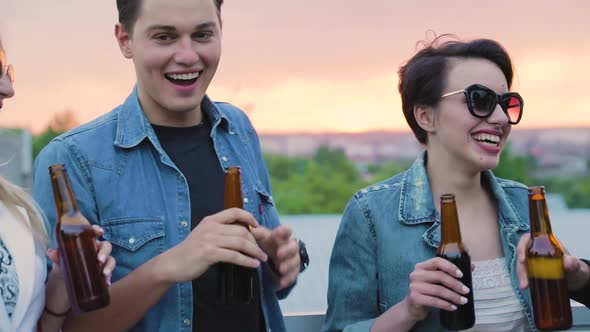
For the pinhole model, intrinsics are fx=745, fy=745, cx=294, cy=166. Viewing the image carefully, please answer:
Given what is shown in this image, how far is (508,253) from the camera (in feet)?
7.63

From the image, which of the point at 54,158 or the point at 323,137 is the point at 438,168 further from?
the point at 323,137

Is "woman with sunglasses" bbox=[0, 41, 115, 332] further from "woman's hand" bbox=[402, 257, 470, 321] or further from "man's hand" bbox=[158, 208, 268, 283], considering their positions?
"woman's hand" bbox=[402, 257, 470, 321]

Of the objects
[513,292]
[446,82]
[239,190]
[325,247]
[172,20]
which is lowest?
[325,247]

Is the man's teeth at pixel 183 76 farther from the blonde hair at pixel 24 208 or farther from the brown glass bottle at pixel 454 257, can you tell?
the brown glass bottle at pixel 454 257

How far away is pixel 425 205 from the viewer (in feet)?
7.88

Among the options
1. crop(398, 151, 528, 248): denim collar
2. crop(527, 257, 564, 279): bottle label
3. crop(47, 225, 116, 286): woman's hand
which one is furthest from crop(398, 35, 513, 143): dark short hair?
crop(47, 225, 116, 286): woman's hand

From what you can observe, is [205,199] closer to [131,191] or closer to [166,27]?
[131,191]

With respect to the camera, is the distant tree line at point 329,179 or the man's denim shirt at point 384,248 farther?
the distant tree line at point 329,179

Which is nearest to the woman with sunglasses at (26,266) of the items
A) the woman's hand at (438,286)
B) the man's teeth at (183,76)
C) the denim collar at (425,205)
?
the man's teeth at (183,76)

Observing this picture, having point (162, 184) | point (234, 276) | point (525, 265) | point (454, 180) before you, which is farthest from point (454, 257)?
point (162, 184)

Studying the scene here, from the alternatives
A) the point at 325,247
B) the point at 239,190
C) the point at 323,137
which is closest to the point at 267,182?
the point at 239,190

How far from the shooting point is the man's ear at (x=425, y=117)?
2.41m

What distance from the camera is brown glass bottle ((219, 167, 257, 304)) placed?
6.31ft

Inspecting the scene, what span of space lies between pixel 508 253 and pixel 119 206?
1.19 metres
